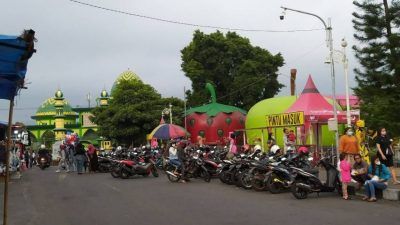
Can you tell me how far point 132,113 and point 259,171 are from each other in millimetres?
28734

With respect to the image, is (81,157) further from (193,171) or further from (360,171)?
(360,171)

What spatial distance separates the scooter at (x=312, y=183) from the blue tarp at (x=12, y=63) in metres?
7.84

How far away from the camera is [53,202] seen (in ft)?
43.9

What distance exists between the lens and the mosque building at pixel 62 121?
74.2 m

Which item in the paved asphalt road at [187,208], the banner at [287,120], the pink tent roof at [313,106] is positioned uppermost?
the pink tent roof at [313,106]

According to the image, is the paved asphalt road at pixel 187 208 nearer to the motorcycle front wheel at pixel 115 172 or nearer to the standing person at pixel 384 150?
the standing person at pixel 384 150

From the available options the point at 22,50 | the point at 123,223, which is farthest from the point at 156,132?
the point at 22,50

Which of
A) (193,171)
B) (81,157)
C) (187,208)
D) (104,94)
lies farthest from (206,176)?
(104,94)

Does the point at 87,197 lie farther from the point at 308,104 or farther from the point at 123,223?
the point at 308,104

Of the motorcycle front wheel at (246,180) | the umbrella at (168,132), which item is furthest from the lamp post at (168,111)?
the motorcycle front wheel at (246,180)

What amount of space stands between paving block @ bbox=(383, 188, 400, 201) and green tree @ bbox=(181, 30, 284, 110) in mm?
34685

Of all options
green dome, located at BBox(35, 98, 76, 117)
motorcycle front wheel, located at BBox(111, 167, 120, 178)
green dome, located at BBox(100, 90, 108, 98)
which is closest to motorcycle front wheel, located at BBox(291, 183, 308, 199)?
motorcycle front wheel, located at BBox(111, 167, 120, 178)

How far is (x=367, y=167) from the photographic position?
13.0 metres

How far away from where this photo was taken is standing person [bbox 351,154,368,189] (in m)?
12.9
